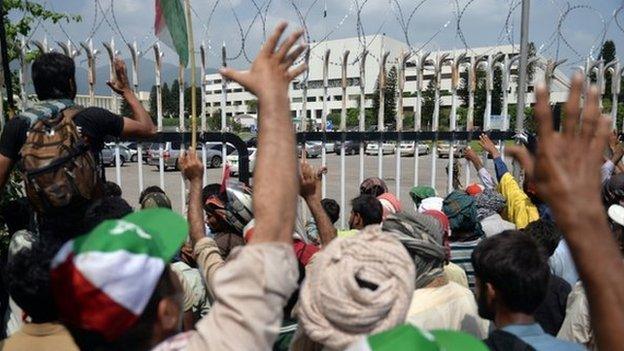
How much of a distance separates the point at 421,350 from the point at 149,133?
2254 mm

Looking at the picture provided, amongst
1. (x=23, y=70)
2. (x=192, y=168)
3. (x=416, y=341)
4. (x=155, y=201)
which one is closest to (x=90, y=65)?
(x=23, y=70)

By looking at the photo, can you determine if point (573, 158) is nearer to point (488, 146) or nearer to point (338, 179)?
point (488, 146)

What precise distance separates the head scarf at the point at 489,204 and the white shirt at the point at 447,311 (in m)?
1.93

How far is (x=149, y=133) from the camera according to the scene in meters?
3.15

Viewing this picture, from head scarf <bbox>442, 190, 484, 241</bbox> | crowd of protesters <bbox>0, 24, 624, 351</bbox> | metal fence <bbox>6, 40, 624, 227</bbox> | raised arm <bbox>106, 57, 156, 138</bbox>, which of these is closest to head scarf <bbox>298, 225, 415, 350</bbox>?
crowd of protesters <bbox>0, 24, 624, 351</bbox>

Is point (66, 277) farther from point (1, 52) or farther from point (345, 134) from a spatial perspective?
point (345, 134)

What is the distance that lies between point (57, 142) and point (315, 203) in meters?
1.33

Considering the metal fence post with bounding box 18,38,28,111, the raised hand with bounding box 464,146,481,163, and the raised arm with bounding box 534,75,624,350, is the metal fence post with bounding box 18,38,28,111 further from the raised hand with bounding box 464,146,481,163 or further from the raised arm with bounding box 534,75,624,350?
the raised arm with bounding box 534,75,624,350

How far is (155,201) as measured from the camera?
3986 mm

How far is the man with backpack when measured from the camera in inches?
103

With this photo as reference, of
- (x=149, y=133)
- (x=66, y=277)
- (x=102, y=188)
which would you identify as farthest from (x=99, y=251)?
(x=149, y=133)

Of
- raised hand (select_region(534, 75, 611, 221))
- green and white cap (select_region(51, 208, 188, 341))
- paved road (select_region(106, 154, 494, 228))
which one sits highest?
raised hand (select_region(534, 75, 611, 221))

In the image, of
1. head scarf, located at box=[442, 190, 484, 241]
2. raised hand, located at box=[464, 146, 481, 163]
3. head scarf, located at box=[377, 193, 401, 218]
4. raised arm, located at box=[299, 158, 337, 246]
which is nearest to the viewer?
raised arm, located at box=[299, 158, 337, 246]

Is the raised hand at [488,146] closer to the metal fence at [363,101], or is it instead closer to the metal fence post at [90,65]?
the metal fence at [363,101]
